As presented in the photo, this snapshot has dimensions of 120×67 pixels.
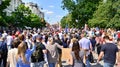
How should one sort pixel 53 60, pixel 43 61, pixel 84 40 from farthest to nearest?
1. pixel 84 40
2. pixel 53 60
3. pixel 43 61

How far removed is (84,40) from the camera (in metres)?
17.5

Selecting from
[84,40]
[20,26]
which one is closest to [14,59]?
[84,40]

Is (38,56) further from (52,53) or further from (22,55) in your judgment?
(22,55)

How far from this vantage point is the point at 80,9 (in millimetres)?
87125

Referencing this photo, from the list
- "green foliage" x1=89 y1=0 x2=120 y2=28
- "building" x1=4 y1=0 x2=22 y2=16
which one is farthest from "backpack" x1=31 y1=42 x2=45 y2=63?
"building" x1=4 y1=0 x2=22 y2=16

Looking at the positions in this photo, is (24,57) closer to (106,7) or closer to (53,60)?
(53,60)

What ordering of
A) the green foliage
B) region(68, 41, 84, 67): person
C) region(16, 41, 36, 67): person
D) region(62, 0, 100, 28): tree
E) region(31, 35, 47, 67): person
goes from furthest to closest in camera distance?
1. region(62, 0, 100, 28): tree
2. the green foliage
3. region(31, 35, 47, 67): person
4. region(68, 41, 84, 67): person
5. region(16, 41, 36, 67): person

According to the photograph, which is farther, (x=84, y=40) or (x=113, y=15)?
(x=113, y=15)

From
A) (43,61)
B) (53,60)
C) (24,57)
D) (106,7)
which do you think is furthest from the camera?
(106,7)

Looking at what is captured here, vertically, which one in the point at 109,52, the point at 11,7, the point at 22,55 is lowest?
the point at 109,52

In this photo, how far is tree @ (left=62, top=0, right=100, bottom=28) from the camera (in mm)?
87438

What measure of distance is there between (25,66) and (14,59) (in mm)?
775

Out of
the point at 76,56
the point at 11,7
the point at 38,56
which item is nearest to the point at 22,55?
the point at 76,56

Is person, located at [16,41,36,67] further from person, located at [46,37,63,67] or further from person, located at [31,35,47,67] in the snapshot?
person, located at [46,37,63,67]
